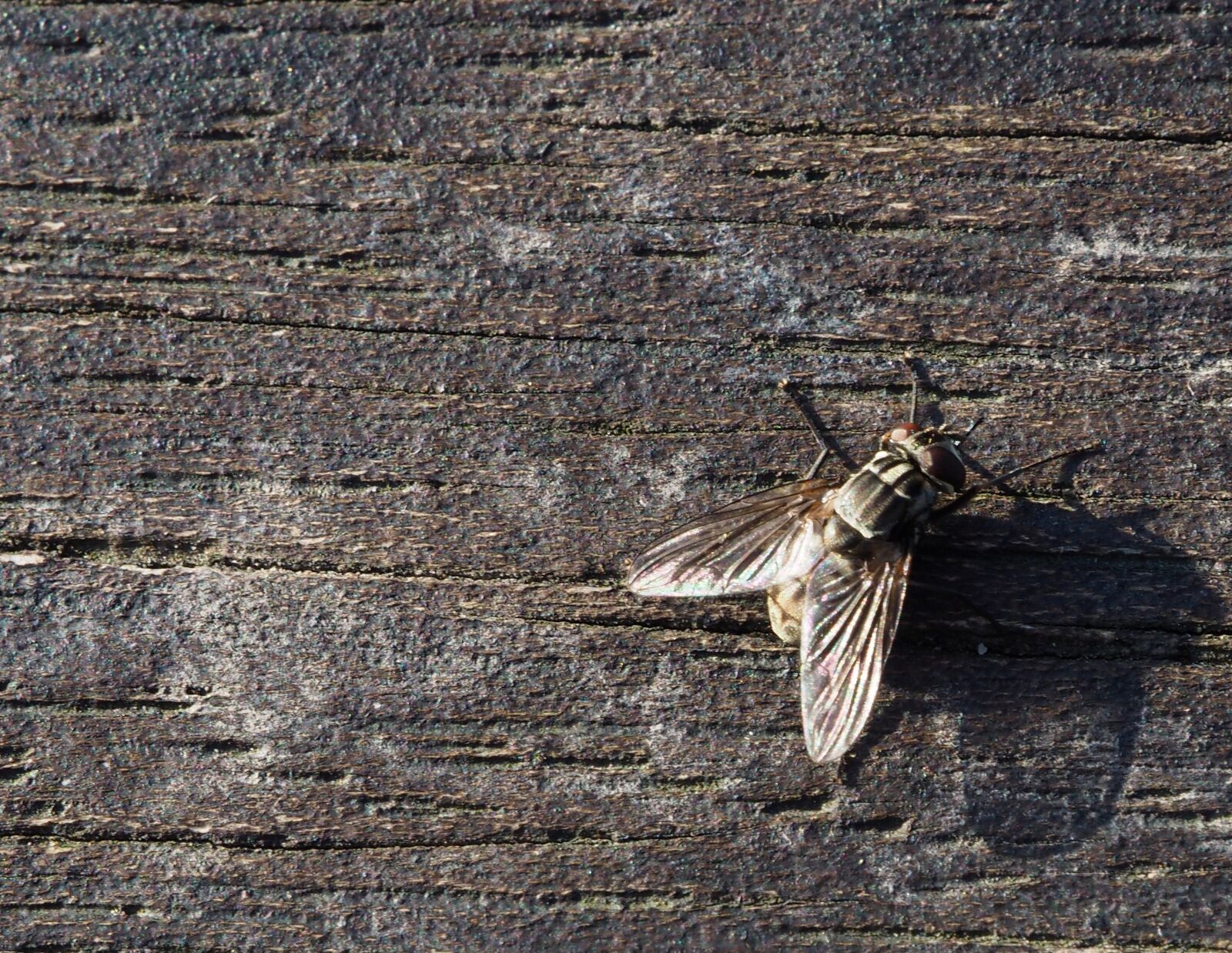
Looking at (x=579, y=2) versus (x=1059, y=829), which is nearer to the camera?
(x=1059, y=829)

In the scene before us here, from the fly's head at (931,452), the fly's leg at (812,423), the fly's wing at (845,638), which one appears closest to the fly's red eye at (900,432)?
the fly's head at (931,452)

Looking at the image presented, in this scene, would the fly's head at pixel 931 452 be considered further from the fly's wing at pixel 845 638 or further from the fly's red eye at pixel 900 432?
the fly's wing at pixel 845 638

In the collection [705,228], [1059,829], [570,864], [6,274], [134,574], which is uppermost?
[6,274]

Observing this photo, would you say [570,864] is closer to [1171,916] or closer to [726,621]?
[726,621]

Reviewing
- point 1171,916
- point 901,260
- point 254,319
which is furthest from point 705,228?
point 1171,916

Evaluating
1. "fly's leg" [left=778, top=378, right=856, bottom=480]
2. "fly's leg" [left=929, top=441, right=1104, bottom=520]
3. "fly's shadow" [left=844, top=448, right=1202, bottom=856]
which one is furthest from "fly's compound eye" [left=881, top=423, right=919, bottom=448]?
"fly's shadow" [left=844, top=448, right=1202, bottom=856]

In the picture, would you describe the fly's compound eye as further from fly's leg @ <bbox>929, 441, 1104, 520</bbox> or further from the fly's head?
fly's leg @ <bbox>929, 441, 1104, 520</bbox>
